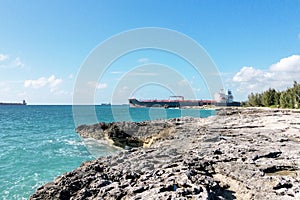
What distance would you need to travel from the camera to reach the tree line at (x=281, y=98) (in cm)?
7631

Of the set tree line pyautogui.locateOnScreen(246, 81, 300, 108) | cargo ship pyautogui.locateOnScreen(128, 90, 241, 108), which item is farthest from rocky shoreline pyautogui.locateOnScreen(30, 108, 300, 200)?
cargo ship pyautogui.locateOnScreen(128, 90, 241, 108)

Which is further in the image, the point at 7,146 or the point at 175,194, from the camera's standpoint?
the point at 7,146

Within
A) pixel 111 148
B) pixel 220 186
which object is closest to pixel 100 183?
pixel 220 186

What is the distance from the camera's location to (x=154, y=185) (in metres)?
8.26

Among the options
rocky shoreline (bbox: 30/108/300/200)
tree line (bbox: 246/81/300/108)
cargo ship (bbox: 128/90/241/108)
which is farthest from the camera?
cargo ship (bbox: 128/90/241/108)

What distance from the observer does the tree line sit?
7631 centimetres

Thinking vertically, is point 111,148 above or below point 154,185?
below

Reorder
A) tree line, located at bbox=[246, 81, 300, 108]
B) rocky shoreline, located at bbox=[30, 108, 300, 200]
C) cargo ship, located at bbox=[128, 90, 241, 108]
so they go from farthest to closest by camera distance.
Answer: cargo ship, located at bbox=[128, 90, 241, 108], tree line, located at bbox=[246, 81, 300, 108], rocky shoreline, located at bbox=[30, 108, 300, 200]

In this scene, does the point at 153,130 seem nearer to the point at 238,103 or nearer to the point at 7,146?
the point at 7,146

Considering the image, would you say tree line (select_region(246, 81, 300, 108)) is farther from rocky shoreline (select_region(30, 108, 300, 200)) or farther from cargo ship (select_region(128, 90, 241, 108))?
rocky shoreline (select_region(30, 108, 300, 200))

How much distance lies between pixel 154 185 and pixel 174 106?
156m

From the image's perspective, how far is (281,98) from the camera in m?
82.7

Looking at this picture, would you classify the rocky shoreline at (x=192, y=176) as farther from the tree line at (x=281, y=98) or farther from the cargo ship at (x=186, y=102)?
the cargo ship at (x=186, y=102)

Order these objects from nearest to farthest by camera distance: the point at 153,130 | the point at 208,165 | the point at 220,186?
the point at 220,186 < the point at 208,165 < the point at 153,130
